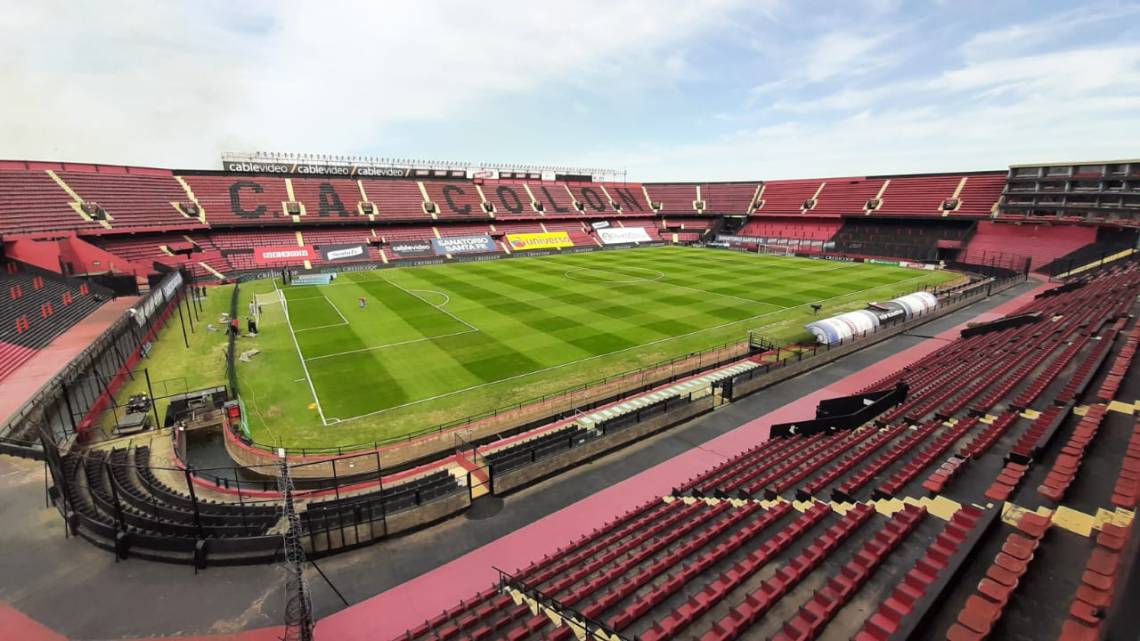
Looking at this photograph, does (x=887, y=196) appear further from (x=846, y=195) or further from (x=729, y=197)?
(x=729, y=197)

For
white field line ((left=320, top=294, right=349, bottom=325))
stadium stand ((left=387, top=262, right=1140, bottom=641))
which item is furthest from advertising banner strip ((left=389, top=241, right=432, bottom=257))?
stadium stand ((left=387, top=262, right=1140, bottom=641))

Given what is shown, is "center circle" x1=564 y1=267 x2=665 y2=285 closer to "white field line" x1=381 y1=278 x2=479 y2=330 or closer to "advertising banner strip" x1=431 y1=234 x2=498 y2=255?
"white field line" x1=381 y1=278 x2=479 y2=330

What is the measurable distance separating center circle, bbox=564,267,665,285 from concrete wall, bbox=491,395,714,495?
97.0 ft

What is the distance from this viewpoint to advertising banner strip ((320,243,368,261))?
59872mm

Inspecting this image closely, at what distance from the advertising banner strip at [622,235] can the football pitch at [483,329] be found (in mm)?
24011

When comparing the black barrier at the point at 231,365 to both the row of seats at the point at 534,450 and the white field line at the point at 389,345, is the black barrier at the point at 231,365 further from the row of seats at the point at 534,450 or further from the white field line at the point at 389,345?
the row of seats at the point at 534,450

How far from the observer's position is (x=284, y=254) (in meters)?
58.6

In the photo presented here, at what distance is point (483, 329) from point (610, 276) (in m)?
21.9

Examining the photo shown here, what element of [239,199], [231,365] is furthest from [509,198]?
[231,365]

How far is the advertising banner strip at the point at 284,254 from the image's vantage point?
57.4m

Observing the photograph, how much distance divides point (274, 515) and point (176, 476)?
653cm

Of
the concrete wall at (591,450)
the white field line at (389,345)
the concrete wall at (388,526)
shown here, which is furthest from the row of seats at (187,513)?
the white field line at (389,345)

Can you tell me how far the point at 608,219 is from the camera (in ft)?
286

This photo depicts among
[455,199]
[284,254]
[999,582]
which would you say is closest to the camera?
[999,582]
